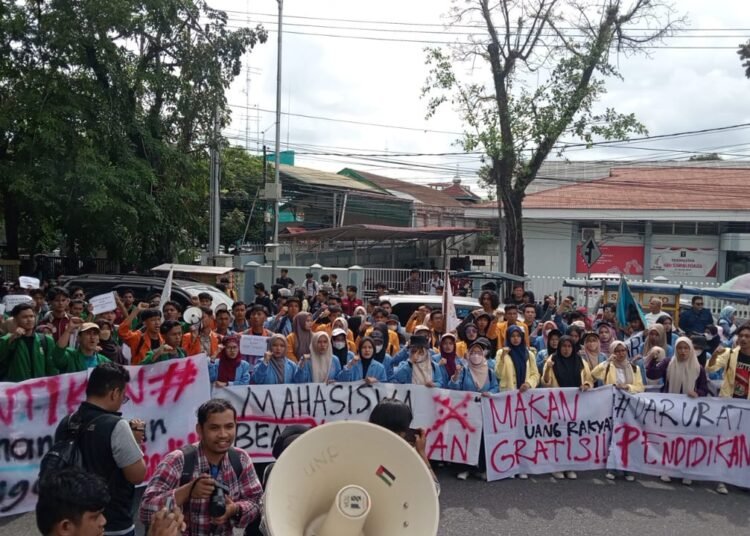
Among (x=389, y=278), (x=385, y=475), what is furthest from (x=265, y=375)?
(x=389, y=278)

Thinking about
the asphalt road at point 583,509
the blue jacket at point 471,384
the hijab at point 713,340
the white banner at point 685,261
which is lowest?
the asphalt road at point 583,509

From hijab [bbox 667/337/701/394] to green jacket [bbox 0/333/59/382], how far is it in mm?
5753

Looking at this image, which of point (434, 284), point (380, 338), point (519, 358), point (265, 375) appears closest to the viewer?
point (265, 375)

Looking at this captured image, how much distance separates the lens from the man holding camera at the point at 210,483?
2.95m

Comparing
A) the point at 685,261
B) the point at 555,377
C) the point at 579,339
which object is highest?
the point at 685,261

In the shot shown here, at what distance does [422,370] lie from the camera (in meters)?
7.00

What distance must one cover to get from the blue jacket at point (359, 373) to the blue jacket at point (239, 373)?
850 mm

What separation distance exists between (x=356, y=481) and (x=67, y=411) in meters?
3.85

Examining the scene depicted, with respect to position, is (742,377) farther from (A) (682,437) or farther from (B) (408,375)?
(B) (408,375)

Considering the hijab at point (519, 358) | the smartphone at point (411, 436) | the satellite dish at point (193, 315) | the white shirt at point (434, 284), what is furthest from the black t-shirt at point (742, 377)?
the white shirt at point (434, 284)

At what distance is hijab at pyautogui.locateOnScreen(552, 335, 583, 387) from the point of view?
281 inches

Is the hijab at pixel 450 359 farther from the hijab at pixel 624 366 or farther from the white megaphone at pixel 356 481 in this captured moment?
the white megaphone at pixel 356 481

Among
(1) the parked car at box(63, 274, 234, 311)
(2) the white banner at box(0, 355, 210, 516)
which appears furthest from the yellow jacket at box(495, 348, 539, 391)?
(1) the parked car at box(63, 274, 234, 311)

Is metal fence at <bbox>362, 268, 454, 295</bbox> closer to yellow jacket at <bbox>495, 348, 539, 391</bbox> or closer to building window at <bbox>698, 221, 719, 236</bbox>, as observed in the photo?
building window at <bbox>698, 221, 719, 236</bbox>
